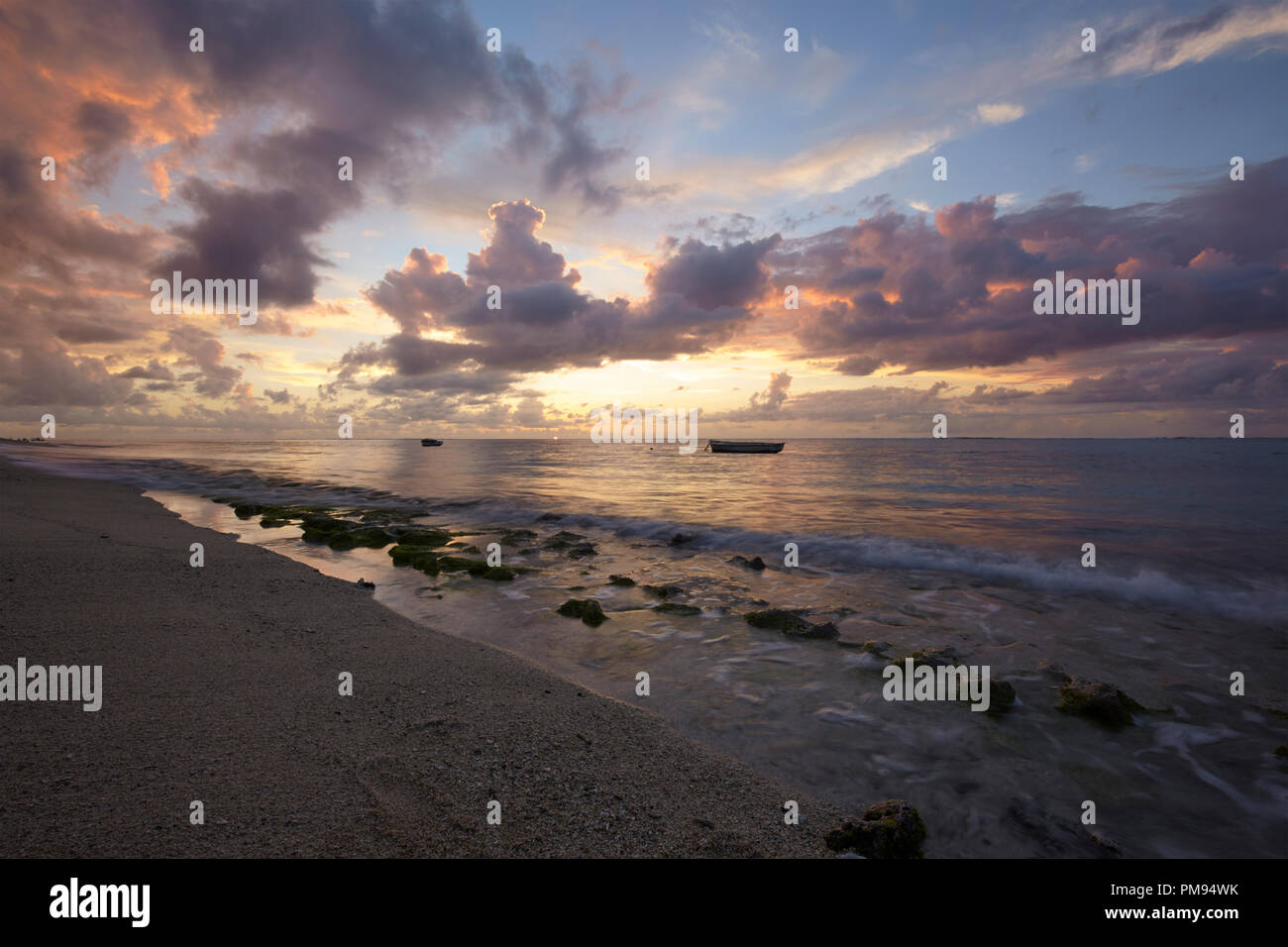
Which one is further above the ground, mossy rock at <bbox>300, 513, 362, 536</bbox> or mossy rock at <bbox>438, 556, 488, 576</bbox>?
mossy rock at <bbox>300, 513, 362, 536</bbox>

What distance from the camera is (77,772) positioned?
4016mm

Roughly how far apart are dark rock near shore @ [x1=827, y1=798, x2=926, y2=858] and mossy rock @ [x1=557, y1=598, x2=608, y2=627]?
20.4ft

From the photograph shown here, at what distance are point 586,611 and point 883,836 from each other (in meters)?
6.75

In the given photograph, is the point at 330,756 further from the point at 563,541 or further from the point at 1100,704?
the point at 563,541

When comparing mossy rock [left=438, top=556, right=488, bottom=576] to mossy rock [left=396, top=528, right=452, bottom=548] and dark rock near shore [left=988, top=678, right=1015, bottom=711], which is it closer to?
mossy rock [left=396, top=528, right=452, bottom=548]

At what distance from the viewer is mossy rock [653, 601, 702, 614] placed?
35.2 feet

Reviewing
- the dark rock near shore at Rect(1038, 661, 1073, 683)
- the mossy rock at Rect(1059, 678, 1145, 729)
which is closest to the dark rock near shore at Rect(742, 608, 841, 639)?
the dark rock near shore at Rect(1038, 661, 1073, 683)

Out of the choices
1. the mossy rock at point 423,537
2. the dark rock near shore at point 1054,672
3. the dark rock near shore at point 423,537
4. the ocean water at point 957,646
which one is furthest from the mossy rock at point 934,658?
the mossy rock at point 423,537

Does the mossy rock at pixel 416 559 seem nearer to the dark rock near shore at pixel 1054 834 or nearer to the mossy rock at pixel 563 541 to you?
the mossy rock at pixel 563 541

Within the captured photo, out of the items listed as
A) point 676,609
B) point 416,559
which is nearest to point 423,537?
point 416,559

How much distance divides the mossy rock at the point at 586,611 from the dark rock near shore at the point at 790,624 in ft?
9.20

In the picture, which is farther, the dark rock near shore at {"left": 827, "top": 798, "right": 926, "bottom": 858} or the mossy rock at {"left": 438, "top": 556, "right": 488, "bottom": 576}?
the mossy rock at {"left": 438, "top": 556, "right": 488, "bottom": 576}
